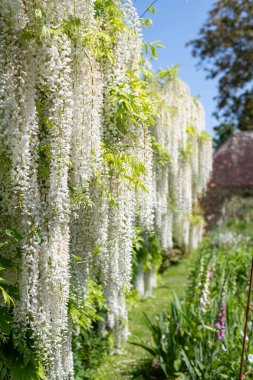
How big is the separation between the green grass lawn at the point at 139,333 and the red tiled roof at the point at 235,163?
6669 millimetres

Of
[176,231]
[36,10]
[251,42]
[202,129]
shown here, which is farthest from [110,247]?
[251,42]

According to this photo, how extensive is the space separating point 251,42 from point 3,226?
2068 cm

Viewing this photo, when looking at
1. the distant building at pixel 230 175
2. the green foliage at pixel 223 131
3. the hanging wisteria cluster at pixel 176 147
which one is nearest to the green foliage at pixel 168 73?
the hanging wisteria cluster at pixel 176 147

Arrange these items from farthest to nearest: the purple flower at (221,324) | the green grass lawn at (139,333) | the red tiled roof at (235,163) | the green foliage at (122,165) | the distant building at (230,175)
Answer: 1. the red tiled roof at (235,163)
2. the distant building at (230,175)
3. the green grass lawn at (139,333)
4. the purple flower at (221,324)
5. the green foliage at (122,165)

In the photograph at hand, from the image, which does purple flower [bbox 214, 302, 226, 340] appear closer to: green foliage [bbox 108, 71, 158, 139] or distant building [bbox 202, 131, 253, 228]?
green foliage [bbox 108, 71, 158, 139]

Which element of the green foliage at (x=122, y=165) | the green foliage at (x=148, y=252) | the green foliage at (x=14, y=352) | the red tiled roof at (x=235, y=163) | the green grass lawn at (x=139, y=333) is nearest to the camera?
the green foliage at (x=14, y=352)

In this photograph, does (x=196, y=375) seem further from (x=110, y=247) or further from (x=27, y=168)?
(x=27, y=168)

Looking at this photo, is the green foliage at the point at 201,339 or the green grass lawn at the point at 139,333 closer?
the green foliage at the point at 201,339

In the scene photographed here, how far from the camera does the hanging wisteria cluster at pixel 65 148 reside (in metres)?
2.87

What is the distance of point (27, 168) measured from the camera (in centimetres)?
290

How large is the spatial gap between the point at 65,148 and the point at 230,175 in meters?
15.0

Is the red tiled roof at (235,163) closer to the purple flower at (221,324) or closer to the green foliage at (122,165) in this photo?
the purple flower at (221,324)

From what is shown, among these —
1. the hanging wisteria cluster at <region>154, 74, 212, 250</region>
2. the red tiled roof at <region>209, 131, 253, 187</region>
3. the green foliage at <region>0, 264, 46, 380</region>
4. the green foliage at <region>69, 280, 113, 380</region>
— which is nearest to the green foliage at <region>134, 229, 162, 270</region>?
the hanging wisteria cluster at <region>154, 74, 212, 250</region>

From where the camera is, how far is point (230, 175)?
17438 mm
